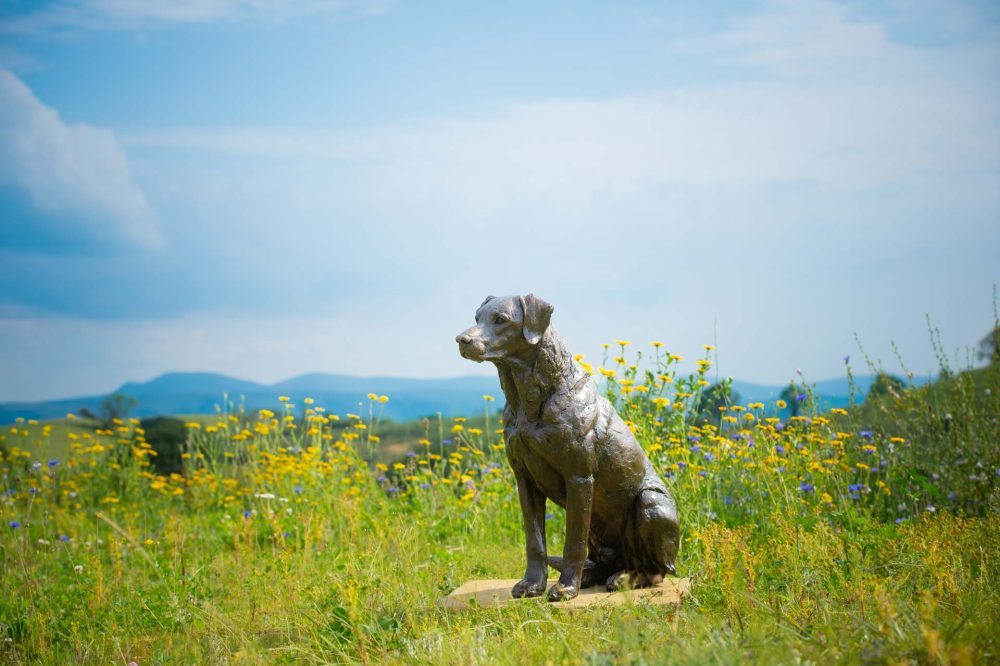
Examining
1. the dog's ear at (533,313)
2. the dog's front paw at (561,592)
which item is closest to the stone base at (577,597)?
the dog's front paw at (561,592)

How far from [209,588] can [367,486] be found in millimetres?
2594

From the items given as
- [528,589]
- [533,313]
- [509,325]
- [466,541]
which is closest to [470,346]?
[509,325]

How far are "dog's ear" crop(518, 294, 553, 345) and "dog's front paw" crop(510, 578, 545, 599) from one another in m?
1.50

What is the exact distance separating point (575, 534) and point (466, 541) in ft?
9.61

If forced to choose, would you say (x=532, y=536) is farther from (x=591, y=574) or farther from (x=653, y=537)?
(x=653, y=537)

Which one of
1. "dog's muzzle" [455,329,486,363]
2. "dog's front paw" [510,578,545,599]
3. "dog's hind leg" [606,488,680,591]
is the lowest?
"dog's front paw" [510,578,545,599]

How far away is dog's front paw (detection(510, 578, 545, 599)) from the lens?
18.8 feet

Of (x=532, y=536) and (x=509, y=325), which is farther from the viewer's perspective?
(x=532, y=536)

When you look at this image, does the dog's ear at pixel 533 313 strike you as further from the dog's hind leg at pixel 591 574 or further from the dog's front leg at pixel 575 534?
the dog's hind leg at pixel 591 574

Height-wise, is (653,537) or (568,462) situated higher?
(568,462)

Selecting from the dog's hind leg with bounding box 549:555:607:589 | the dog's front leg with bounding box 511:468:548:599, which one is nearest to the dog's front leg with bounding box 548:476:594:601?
the dog's front leg with bounding box 511:468:548:599

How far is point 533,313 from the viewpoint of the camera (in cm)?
534

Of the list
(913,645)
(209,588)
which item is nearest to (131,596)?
(209,588)

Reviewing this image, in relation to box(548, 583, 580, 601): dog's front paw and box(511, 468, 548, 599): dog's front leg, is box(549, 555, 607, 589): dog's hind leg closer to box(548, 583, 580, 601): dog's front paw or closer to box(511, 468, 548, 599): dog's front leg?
box(511, 468, 548, 599): dog's front leg
